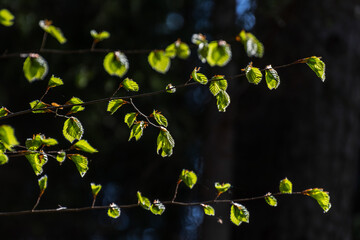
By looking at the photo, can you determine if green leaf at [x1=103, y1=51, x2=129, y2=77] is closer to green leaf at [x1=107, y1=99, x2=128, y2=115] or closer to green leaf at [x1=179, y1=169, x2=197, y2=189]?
green leaf at [x1=107, y1=99, x2=128, y2=115]

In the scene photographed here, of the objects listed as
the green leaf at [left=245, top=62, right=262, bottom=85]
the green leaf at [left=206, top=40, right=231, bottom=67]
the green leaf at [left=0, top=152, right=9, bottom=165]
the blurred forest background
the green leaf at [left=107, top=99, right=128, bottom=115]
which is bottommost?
the green leaf at [left=0, top=152, right=9, bottom=165]

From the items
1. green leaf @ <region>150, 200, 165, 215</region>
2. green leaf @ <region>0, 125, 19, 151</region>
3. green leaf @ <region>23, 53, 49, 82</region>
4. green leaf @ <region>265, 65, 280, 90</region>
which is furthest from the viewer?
green leaf @ <region>150, 200, 165, 215</region>

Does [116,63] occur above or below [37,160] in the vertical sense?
above

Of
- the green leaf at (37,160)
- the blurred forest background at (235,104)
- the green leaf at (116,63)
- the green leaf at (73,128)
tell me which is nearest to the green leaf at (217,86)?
the green leaf at (116,63)

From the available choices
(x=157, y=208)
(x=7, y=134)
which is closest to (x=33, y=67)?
(x=7, y=134)

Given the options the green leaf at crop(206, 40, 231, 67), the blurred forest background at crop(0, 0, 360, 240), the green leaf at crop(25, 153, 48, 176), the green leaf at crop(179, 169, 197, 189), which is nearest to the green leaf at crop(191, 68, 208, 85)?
the green leaf at crop(206, 40, 231, 67)

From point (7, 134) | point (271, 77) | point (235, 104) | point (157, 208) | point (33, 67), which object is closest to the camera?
point (7, 134)

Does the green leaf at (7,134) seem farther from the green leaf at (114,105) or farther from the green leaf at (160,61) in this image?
the green leaf at (160,61)

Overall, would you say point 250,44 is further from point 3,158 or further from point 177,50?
point 3,158
